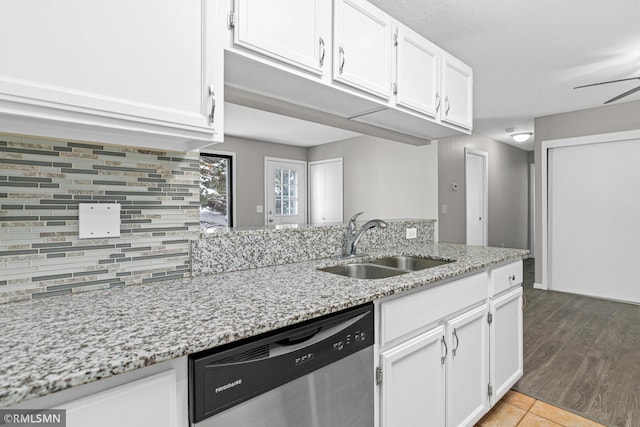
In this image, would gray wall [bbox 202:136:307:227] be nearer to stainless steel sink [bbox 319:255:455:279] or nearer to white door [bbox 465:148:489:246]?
white door [bbox 465:148:489:246]

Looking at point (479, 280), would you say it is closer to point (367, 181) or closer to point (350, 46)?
point (350, 46)

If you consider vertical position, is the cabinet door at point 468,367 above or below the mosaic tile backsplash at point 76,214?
below

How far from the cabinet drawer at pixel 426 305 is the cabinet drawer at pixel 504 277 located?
127 mm

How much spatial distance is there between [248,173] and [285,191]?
788 mm

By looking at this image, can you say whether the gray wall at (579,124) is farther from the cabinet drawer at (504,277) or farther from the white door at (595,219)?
the cabinet drawer at (504,277)

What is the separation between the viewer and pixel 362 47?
158 cm

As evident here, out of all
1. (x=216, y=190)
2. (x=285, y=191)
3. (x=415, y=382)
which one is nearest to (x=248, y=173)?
(x=216, y=190)

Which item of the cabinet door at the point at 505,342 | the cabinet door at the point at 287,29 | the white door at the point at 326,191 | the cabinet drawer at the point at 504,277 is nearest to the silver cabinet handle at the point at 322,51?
the cabinet door at the point at 287,29

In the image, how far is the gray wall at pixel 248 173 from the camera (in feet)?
17.9

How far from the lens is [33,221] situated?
3.38 ft

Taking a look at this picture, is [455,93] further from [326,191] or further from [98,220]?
[326,191]

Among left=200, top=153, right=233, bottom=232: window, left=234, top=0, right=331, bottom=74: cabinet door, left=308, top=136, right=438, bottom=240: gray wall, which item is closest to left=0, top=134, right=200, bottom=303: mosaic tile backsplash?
left=234, top=0, right=331, bottom=74: cabinet door

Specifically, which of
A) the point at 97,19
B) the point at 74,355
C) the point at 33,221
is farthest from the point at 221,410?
the point at 97,19

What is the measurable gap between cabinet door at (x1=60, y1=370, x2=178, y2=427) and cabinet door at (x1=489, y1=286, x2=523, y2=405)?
161cm
